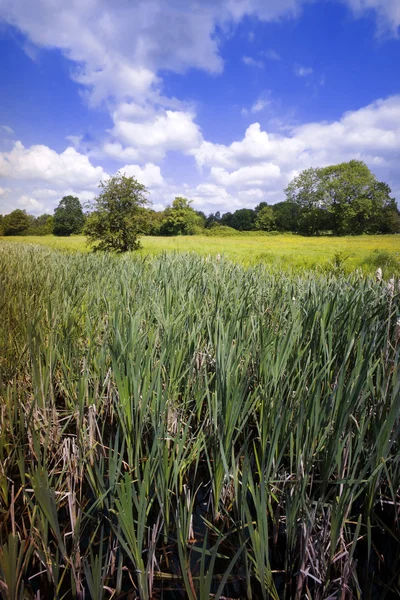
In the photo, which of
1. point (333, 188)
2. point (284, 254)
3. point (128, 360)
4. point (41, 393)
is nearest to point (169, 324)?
point (128, 360)

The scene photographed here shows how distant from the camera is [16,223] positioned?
66125mm

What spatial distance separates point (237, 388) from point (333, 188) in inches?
1976

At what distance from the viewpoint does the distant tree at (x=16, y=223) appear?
64.9 m

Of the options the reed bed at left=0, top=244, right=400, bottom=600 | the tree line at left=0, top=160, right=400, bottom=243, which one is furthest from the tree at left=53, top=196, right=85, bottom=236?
the reed bed at left=0, top=244, right=400, bottom=600

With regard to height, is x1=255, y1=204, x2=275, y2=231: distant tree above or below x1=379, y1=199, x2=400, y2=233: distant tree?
above

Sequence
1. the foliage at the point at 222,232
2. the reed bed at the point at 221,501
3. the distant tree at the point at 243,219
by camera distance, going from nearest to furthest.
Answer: the reed bed at the point at 221,501, the foliage at the point at 222,232, the distant tree at the point at 243,219

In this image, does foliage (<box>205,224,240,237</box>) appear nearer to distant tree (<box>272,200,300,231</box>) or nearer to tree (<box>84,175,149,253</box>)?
distant tree (<box>272,200,300,231</box>)

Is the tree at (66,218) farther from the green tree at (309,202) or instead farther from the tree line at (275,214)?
the green tree at (309,202)

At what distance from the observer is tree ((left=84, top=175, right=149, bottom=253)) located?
16.2 m

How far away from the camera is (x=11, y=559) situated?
44.5 inches

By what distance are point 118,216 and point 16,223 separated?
6052 centimetres

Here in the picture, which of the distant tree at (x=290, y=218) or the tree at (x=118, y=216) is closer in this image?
the tree at (x=118, y=216)

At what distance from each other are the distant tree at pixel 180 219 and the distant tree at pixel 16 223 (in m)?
28.1

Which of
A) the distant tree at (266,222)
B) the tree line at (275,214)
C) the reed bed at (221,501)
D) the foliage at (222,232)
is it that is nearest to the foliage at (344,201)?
the tree line at (275,214)
